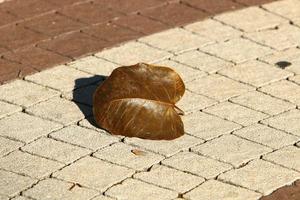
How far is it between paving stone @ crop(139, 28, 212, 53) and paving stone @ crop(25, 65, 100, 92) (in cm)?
77

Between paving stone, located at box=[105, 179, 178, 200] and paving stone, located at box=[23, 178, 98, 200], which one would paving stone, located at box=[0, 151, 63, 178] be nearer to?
paving stone, located at box=[23, 178, 98, 200]

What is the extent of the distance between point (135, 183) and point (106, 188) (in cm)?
19

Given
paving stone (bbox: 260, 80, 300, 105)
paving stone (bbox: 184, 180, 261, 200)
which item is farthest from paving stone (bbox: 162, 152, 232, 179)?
paving stone (bbox: 260, 80, 300, 105)

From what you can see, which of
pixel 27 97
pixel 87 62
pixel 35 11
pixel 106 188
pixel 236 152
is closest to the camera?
pixel 106 188

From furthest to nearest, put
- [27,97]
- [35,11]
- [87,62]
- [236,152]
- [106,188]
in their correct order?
1. [35,11]
2. [87,62]
3. [27,97]
4. [236,152]
5. [106,188]

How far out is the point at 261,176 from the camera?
21.1ft

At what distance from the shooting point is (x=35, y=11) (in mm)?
8594

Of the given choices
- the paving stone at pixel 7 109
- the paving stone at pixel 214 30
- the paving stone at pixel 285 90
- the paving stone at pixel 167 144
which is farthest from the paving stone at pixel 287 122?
the paving stone at pixel 7 109

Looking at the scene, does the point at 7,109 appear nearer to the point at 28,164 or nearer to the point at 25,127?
the point at 25,127

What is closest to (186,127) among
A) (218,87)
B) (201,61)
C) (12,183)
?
(218,87)

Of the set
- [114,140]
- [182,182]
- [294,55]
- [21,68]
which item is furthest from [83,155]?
[294,55]

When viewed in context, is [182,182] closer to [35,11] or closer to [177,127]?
[177,127]

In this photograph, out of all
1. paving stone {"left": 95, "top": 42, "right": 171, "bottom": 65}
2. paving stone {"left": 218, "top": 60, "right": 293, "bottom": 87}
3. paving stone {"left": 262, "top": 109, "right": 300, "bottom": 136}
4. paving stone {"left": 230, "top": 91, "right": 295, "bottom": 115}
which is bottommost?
paving stone {"left": 262, "top": 109, "right": 300, "bottom": 136}

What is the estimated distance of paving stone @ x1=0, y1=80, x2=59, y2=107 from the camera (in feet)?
23.9
